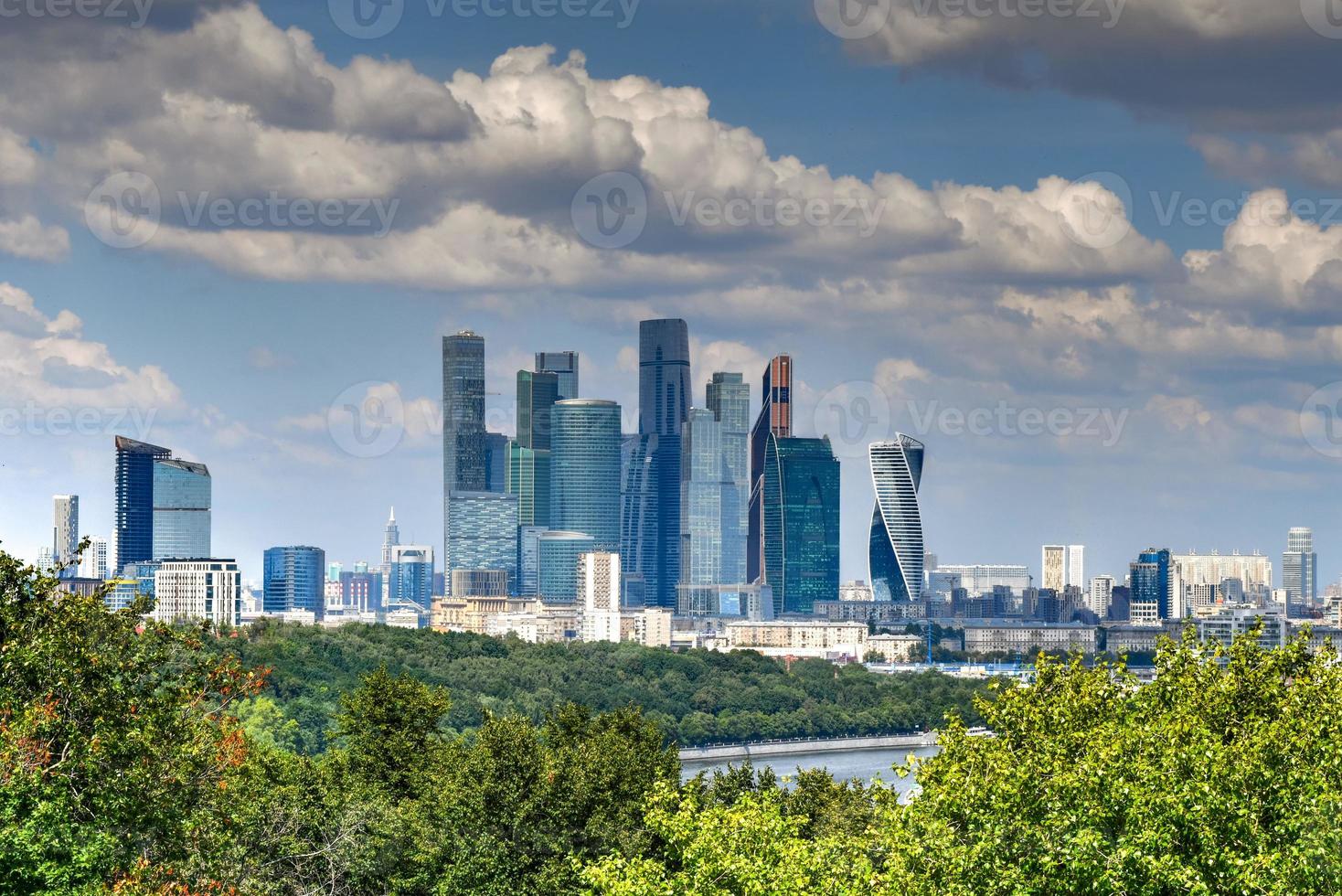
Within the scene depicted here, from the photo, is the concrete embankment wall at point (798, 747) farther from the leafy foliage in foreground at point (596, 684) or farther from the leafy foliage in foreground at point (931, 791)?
the leafy foliage in foreground at point (931, 791)

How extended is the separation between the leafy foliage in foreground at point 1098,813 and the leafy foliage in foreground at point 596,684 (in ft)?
196

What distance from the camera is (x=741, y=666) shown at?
5979 inches

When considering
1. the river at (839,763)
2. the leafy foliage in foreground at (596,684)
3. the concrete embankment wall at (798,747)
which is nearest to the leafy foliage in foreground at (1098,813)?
the leafy foliage in foreground at (596,684)

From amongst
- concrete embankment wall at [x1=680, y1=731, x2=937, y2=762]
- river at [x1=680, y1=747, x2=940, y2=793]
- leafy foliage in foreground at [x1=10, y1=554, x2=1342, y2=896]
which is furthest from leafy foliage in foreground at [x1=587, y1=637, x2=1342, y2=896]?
concrete embankment wall at [x1=680, y1=731, x2=937, y2=762]

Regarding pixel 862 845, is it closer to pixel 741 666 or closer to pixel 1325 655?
pixel 1325 655

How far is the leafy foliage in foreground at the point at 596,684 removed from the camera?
10044 centimetres

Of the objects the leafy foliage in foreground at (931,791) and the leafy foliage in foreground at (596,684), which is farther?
the leafy foliage in foreground at (596,684)

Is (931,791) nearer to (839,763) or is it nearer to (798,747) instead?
(839,763)

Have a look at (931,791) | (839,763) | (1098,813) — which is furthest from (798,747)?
(1098,813)

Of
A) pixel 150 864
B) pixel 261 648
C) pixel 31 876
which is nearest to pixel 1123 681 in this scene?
pixel 150 864

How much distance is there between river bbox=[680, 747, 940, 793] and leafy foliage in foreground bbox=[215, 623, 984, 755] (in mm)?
4600

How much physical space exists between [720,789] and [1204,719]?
21359mm

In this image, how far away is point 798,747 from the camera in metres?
130

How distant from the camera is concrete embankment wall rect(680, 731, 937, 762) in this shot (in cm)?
12225
